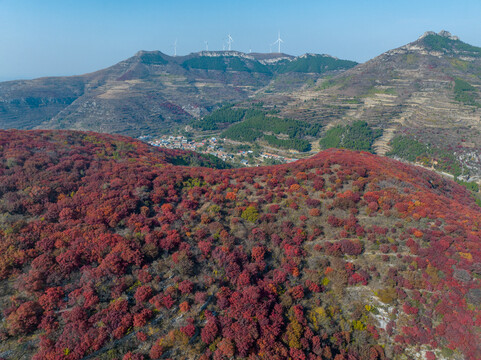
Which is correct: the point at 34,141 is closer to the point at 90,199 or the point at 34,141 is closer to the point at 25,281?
the point at 90,199

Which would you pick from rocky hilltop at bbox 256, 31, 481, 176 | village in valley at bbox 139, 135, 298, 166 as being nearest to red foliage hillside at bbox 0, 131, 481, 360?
village in valley at bbox 139, 135, 298, 166

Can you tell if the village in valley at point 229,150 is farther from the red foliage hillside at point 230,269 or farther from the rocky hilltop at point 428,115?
the red foliage hillside at point 230,269

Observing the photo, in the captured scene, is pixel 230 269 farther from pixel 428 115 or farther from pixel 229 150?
pixel 428 115

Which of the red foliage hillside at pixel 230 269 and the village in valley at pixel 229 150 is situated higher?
the red foliage hillside at pixel 230 269

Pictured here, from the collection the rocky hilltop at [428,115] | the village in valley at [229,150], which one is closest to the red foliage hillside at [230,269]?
the village in valley at [229,150]

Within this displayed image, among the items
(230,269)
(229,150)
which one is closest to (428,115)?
(229,150)

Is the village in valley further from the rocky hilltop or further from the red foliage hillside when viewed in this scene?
the red foliage hillside

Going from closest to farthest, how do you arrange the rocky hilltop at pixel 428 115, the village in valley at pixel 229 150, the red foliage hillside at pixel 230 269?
the red foliage hillside at pixel 230 269 → the rocky hilltop at pixel 428 115 → the village in valley at pixel 229 150
